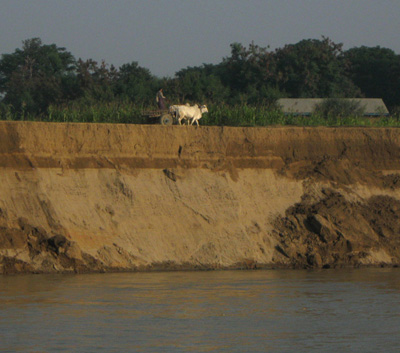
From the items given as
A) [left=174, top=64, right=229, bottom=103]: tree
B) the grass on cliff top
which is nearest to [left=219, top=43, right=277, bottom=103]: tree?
[left=174, top=64, right=229, bottom=103]: tree

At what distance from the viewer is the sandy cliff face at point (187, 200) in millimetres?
15656

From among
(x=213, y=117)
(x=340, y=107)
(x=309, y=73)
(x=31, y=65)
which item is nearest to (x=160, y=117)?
(x=213, y=117)

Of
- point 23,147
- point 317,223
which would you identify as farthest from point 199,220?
point 23,147

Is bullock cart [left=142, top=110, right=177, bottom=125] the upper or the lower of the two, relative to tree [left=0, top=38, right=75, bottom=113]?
lower

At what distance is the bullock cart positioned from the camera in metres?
19.1

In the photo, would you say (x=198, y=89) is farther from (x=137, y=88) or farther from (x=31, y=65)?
(x=31, y=65)

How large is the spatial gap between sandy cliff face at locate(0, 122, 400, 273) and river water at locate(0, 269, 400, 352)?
45.0 inches

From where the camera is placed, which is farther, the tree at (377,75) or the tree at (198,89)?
the tree at (377,75)

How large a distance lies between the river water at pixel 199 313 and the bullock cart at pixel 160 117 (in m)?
5.34

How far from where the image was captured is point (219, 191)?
1753 cm

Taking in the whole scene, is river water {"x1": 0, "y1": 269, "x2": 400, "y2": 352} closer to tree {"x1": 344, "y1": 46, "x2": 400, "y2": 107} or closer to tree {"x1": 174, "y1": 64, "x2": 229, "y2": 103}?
tree {"x1": 174, "y1": 64, "x2": 229, "y2": 103}

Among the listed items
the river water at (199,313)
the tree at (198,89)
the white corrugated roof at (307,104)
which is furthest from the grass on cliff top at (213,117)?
the white corrugated roof at (307,104)

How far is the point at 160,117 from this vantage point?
63.1 feet

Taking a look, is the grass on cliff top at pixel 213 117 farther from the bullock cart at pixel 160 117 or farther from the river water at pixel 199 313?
the river water at pixel 199 313
